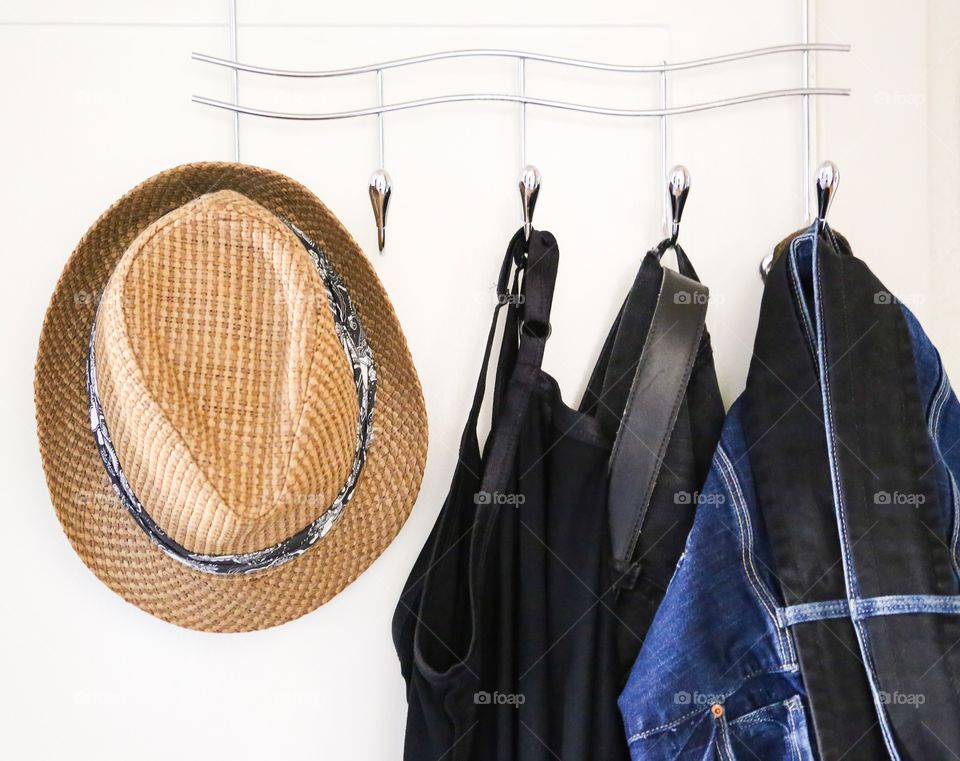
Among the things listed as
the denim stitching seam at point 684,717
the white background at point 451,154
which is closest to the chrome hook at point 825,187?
the white background at point 451,154

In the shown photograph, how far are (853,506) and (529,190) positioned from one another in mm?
493

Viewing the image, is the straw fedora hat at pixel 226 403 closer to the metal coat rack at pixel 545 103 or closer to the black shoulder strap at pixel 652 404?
the metal coat rack at pixel 545 103

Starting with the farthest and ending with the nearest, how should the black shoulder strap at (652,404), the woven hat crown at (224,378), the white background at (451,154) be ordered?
the white background at (451,154)
the black shoulder strap at (652,404)
the woven hat crown at (224,378)

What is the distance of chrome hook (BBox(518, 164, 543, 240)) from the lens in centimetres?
93

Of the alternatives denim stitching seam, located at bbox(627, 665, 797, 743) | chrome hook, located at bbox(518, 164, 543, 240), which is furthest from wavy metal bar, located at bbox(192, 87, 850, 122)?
denim stitching seam, located at bbox(627, 665, 797, 743)

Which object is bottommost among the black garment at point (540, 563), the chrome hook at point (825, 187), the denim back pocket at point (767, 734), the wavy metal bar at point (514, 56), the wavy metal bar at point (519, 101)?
the denim back pocket at point (767, 734)

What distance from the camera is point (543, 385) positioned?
3.02ft

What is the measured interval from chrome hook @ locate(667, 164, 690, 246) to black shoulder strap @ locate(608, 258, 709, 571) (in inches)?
2.8

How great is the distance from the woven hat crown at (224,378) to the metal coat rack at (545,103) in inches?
7.9

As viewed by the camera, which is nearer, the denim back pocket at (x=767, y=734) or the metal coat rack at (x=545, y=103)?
the denim back pocket at (x=767, y=734)

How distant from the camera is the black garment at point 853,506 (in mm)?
776

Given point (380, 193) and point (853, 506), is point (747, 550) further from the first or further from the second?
point (380, 193)

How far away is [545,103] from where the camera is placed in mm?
986

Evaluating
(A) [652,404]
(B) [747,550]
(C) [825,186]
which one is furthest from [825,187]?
(B) [747,550]
